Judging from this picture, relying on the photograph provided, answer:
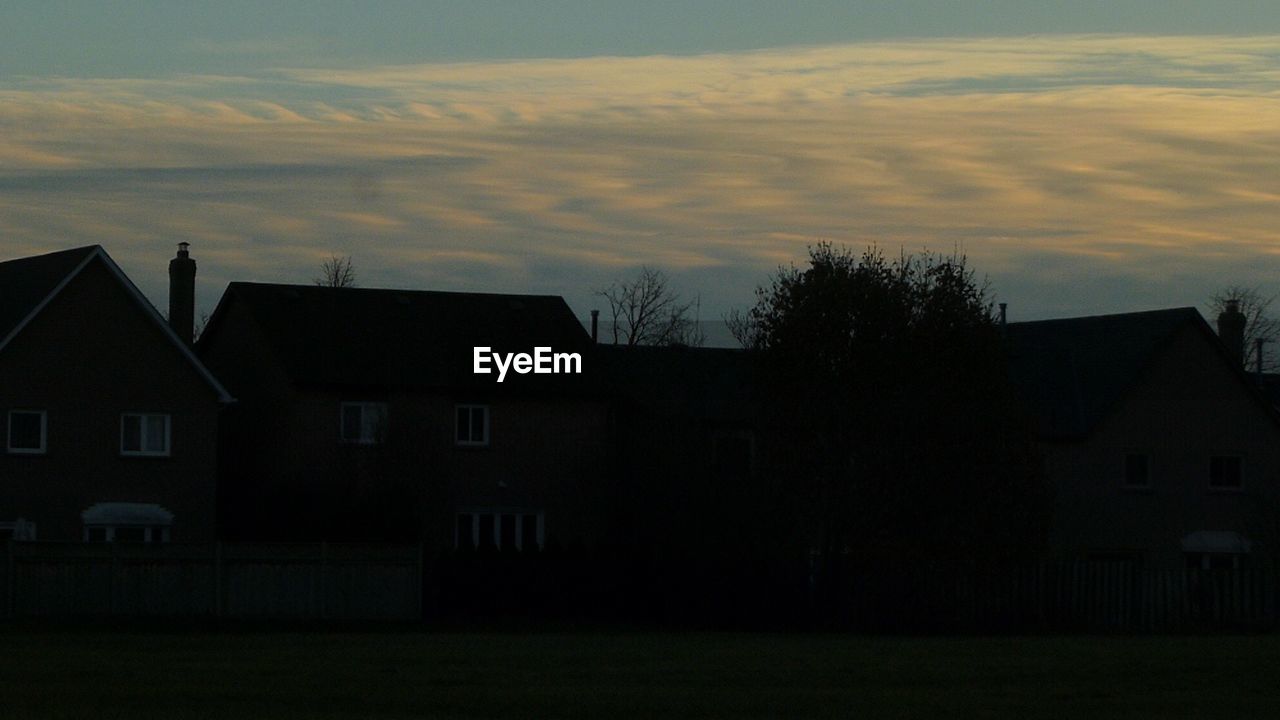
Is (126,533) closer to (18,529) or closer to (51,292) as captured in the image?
(18,529)

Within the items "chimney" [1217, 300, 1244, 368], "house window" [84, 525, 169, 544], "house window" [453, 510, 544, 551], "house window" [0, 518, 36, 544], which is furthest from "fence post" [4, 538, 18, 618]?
"chimney" [1217, 300, 1244, 368]

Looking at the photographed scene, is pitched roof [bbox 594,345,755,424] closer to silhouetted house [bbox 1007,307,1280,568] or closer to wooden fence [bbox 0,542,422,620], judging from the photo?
silhouetted house [bbox 1007,307,1280,568]

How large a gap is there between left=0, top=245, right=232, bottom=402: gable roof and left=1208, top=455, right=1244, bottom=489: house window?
27.1 meters

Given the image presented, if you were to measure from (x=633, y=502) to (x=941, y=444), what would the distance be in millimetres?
11637

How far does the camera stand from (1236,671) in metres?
25.2

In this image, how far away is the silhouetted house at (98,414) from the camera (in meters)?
47.0

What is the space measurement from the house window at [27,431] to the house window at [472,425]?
1098 centimetres

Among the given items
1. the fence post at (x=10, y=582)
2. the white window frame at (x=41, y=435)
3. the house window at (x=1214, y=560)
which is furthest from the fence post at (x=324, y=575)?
the house window at (x=1214, y=560)

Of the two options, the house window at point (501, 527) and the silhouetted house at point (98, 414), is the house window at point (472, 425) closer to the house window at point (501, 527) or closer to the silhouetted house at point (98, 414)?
the house window at point (501, 527)

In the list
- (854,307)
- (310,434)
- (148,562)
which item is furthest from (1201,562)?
(148,562)

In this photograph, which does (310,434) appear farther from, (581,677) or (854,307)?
Answer: (581,677)

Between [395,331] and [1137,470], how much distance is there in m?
20.6

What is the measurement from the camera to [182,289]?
56750 millimetres

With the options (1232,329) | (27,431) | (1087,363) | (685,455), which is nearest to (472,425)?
(685,455)
